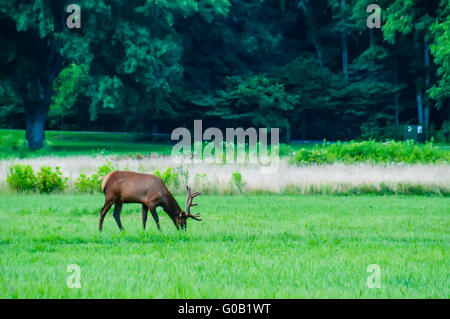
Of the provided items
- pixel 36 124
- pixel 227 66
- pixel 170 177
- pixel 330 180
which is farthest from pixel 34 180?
pixel 227 66

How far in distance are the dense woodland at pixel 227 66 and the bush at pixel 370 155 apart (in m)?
12.8

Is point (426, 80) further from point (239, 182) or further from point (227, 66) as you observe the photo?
point (239, 182)

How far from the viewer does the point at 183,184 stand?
54.1 feet

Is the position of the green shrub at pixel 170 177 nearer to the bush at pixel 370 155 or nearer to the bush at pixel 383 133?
the bush at pixel 370 155

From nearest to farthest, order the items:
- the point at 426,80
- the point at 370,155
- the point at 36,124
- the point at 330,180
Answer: the point at 330,180, the point at 370,155, the point at 36,124, the point at 426,80

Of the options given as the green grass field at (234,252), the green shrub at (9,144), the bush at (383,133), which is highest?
→ the bush at (383,133)

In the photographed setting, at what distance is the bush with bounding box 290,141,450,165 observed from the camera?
20.6m

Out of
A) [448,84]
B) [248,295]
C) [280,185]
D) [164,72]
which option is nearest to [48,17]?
[164,72]

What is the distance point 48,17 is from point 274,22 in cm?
2404

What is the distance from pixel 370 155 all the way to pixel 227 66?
28155mm

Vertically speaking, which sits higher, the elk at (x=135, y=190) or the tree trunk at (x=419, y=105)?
the tree trunk at (x=419, y=105)

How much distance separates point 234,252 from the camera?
8.07 m

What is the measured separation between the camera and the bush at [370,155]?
67.7 feet

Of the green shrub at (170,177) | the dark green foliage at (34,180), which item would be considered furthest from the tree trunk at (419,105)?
the dark green foliage at (34,180)
